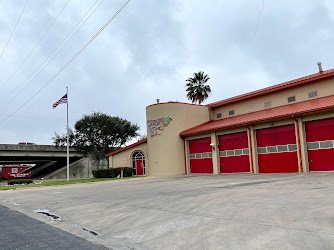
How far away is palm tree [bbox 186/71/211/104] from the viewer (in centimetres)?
4756

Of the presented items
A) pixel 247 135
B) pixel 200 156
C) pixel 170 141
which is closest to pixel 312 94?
pixel 247 135

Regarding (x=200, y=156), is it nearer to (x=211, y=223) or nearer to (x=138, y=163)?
(x=138, y=163)

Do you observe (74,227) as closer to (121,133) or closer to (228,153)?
(228,153)

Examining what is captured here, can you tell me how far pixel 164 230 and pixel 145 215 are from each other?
1.91m

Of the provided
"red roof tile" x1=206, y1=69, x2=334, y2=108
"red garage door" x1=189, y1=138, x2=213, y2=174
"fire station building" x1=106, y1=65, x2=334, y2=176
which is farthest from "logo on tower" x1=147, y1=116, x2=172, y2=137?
"red roof tile" x1=206, y1=69, x2=334, y2=108

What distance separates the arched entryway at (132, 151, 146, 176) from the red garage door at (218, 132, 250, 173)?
11.0 meters

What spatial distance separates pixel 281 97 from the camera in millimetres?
26656

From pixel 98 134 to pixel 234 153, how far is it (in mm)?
28114

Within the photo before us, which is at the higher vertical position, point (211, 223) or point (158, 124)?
point (158, 124)

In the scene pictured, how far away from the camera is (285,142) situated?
2325cm

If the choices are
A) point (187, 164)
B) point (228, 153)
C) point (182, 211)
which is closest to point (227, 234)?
point (182, 211)

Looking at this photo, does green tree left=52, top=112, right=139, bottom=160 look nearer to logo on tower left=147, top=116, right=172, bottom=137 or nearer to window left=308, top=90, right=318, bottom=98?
logo on tower left=147, top=116, right=172, bottom=137

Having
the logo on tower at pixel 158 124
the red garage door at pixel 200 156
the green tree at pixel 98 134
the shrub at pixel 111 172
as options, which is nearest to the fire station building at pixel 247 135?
the red garage door at pixel 200 156

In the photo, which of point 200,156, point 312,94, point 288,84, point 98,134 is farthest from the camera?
point 98,134
